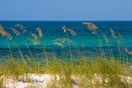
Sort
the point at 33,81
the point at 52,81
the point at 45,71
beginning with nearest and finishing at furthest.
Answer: the point at 52,81, the point at 33,81, the point at 45,71

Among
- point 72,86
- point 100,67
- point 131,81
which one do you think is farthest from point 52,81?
point 131,81

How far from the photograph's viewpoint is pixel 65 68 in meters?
8.51

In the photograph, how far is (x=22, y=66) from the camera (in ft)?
30.2

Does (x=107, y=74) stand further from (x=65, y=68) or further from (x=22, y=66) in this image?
(x=22, y=66)

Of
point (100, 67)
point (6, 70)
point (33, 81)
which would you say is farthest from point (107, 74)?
point (6, 70)

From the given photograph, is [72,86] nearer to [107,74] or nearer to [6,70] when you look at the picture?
[107,74]

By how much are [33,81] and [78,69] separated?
1.04 metres

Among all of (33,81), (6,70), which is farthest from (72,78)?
(6,70)

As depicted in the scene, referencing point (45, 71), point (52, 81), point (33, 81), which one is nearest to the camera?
point (52, 81)

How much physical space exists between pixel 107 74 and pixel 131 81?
53cm

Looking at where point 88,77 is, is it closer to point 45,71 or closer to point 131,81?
point 131,81

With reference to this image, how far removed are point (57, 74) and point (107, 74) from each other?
43.0 inches

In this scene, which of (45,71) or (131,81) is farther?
(45,71)

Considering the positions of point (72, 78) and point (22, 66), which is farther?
point (22, 66)
